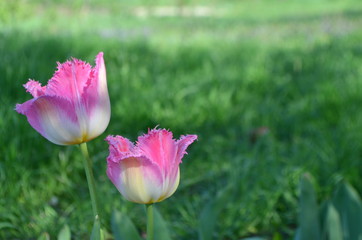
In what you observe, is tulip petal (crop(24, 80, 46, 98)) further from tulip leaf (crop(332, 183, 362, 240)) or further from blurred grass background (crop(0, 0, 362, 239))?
blurred grass background (crop(0, 0, 362, 239))

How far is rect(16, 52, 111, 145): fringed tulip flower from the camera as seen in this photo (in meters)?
0.72

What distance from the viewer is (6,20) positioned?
306 cm

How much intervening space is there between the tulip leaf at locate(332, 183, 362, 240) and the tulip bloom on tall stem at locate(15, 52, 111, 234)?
2.30ft

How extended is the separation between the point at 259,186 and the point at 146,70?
1.89 metres

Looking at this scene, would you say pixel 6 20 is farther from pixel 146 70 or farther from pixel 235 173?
pixel 235 173

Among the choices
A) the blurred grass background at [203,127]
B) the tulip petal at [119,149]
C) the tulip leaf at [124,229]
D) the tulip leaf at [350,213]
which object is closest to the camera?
the tulip petal at [119,149]

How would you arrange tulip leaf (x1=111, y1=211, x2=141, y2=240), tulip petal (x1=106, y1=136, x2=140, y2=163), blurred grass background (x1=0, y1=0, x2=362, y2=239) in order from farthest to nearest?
blurred grass background (x1=0, y1=0, x2=362, y2=239) → tulip leaf (x1=111, y1=211, x2=141, y2=240) → tulip petal (x1=106, y1=136, x2=140, y2=163)

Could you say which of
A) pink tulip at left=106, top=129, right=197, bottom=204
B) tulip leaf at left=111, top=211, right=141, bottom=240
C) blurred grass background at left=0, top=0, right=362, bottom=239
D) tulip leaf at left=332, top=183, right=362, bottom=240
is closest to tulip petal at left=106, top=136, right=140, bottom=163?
pink tulip at left=106, top=129, right=197, bottom=204

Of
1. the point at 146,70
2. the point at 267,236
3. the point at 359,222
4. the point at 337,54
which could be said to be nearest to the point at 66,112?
the point at 359,222

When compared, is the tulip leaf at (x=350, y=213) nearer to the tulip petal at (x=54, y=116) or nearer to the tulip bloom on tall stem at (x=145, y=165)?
the tulip bloom on tall stem at (x=145, y=165)

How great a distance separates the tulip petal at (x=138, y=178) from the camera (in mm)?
692

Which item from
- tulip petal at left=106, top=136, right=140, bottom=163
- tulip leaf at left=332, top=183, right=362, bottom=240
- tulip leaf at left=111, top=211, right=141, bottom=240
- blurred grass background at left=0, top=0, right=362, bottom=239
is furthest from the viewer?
blurred grass background at left=0, top=0, right=362, bottom=239

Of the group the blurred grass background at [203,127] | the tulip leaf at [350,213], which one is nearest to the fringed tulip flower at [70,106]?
the tulip leaf at [350,213]

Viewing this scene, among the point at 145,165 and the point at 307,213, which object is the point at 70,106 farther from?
the point at 307,213
